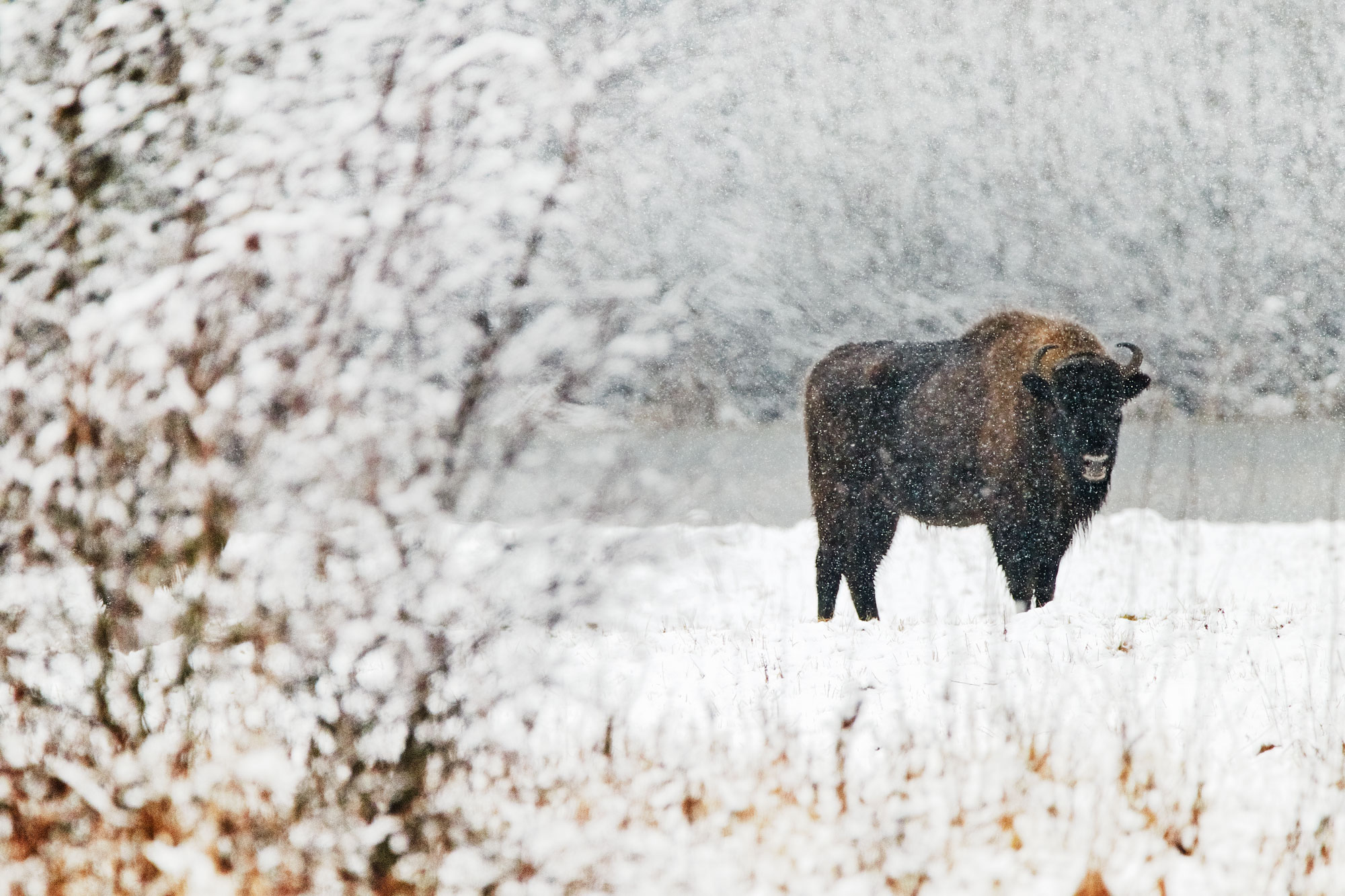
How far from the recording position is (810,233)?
37.2 m

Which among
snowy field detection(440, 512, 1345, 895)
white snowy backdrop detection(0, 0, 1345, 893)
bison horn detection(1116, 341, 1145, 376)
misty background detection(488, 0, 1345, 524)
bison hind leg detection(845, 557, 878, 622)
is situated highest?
white snowy backdrop detection(0, 0, 1345, 893)

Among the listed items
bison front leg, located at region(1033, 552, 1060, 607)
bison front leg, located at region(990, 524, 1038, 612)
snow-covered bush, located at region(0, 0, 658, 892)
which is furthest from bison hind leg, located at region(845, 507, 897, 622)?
snow-covered bush, located at region(0, 0, 658, 892)

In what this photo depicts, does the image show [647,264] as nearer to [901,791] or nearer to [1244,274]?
[901,791]

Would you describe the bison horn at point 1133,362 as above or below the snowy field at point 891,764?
below

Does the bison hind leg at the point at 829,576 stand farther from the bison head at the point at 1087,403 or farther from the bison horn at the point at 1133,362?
the bison horn at the point at 1133,362

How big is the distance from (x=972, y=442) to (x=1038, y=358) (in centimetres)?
69

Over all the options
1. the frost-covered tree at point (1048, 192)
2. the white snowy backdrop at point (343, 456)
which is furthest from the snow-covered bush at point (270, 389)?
the frost-covered tree at point (1048, 192)

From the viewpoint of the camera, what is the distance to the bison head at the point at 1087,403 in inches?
280

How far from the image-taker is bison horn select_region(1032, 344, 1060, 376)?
24.2 ft

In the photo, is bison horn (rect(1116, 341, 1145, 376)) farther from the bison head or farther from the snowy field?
the snowy field

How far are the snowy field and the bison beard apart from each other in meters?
2.45

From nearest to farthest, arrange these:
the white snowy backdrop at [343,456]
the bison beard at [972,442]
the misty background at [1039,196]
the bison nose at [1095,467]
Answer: the white snowy backdrop at [343,456], the bison nose at [1095,467], the bison beard at [972,442], the misty background at [1039,196]

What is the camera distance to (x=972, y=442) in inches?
309

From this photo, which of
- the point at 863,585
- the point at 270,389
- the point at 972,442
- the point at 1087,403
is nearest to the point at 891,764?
the point at 270,389
